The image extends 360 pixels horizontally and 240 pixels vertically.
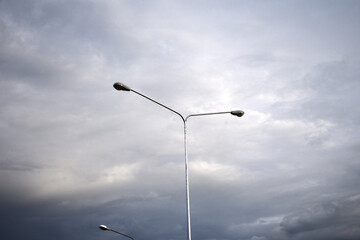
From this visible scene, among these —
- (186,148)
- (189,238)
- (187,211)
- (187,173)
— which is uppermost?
(186,148)

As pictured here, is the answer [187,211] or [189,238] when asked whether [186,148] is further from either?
[189,238]

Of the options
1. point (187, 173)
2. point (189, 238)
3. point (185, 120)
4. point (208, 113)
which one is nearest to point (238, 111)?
point (208, 113)

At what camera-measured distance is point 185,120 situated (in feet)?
67.8

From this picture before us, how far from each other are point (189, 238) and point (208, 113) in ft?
28.1

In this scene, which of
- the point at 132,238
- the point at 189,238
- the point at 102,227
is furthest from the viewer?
the point at 132,238

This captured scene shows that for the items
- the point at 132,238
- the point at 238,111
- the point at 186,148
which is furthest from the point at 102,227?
the point at 238,111

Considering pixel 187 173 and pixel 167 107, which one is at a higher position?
pixel 167 107

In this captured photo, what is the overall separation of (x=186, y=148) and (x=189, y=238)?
18.3 ft

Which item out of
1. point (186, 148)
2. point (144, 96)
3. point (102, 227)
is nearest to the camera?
point (144, 96)

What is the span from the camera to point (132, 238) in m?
42.5

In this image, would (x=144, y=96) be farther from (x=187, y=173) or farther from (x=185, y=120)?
(x=187, y=173)

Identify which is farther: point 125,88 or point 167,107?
point 167,107

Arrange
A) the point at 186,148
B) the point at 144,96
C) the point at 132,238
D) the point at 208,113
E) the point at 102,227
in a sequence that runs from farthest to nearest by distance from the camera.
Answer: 1. the point at 132,238
2. the point at 102,227
3. the point at 208,113
4. the point at 186,148
5. the point at 144,96

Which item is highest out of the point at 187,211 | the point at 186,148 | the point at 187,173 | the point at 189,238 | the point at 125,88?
the point at 125,88
